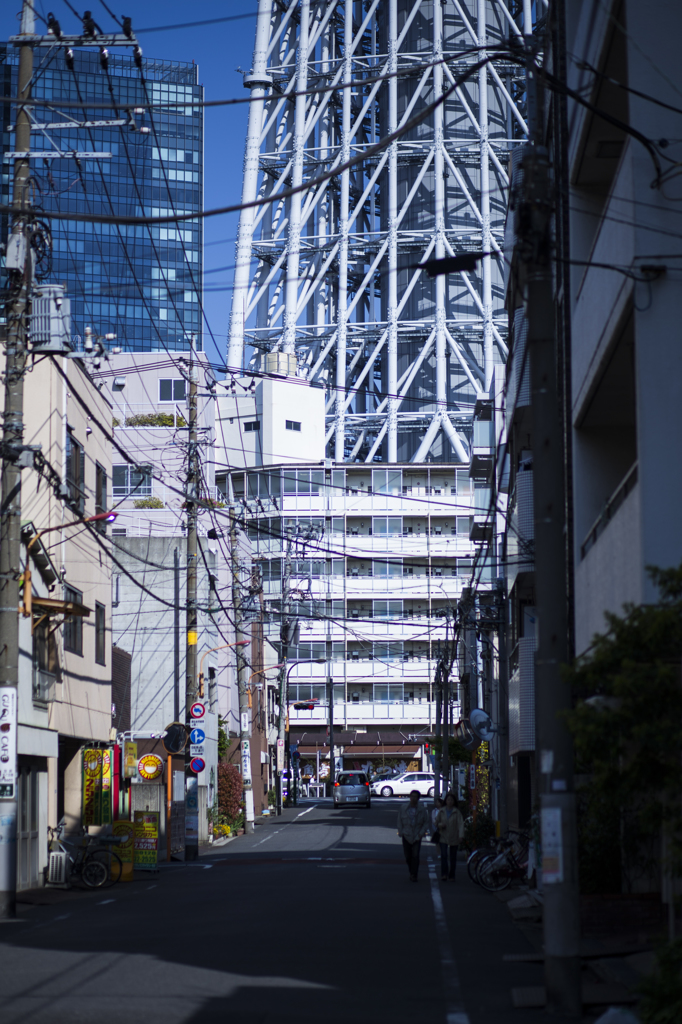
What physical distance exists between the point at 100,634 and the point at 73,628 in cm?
322

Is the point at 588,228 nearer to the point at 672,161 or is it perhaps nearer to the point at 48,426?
the point at 672,161

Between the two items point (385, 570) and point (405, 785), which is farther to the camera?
point (385, 570)

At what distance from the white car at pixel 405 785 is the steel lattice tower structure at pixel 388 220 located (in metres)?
29.1

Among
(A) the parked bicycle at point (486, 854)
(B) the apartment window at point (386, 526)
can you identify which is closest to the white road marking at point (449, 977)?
(A) the parked bicycle at point (486, 854)

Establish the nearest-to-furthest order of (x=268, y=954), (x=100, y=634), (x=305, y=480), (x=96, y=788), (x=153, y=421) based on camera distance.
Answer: (x=268, y=954)
(x=96, y=788)
(x=100, y=634)
(x=153, y=421)
(x=305, y=480)

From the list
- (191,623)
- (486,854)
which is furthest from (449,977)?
(191,623)

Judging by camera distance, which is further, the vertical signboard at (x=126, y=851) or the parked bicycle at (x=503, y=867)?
the vertical signboard at (x=126, y=851)

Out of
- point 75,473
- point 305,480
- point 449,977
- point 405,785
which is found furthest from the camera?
point 305,480

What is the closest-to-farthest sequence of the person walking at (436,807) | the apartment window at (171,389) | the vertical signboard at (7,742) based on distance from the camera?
the vertical signboard at (7,742)
the person walking at (436,807)
the apartment window at (171,389)

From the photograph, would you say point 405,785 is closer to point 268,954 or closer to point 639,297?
point 268,954

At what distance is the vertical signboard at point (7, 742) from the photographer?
1978 centimetres

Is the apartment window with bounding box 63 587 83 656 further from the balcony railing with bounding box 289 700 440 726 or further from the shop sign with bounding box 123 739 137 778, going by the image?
the balcony railing with bounding box 289 700 440 726

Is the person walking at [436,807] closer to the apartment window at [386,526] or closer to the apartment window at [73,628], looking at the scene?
the apartment window at [73,628]

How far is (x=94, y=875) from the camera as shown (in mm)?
26047
